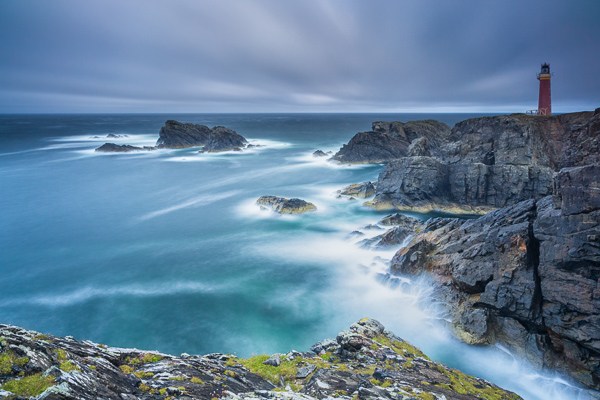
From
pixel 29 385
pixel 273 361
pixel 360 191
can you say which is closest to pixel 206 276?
pixel 273 361

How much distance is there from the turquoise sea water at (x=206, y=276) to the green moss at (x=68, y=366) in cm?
1460

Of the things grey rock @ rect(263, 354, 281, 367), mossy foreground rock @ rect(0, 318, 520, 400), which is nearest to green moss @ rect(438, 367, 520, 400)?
mossy foreground rock @ rect(0, 318, 520, 400)

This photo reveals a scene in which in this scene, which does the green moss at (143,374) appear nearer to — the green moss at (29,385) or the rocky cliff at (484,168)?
the green moss at (29,385)

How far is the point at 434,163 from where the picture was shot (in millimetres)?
47281

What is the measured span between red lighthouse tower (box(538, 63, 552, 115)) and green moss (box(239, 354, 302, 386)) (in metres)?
54.2

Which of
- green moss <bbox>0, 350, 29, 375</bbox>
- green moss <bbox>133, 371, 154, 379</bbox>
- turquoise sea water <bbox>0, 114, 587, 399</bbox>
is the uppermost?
green moss <bbox>0, 350, 29, 375</bbox>

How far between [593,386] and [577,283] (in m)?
4.76

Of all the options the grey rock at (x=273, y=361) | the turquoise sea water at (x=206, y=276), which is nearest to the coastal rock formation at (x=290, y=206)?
the turquoise sea water at (x=206, y=276)

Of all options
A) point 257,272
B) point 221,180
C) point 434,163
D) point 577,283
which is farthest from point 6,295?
point 434,163

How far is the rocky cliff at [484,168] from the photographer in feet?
138

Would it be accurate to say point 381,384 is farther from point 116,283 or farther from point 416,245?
point 116,283

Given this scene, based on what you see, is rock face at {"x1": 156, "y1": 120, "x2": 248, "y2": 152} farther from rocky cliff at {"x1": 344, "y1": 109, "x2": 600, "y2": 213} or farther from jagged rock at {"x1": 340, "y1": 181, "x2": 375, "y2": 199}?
rocky cliff at {"x1": 344, "y1": 109, "x2": 600, "y2": 213}

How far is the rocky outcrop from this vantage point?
79.6 metres

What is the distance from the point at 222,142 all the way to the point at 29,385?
343ft
